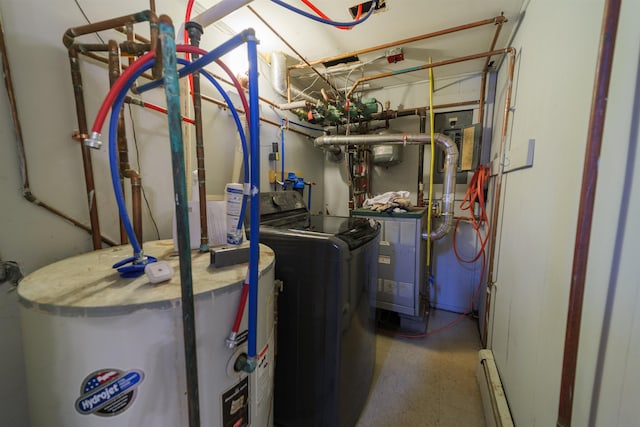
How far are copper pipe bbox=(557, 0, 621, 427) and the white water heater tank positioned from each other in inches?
32.7

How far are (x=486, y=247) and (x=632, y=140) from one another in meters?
1.86

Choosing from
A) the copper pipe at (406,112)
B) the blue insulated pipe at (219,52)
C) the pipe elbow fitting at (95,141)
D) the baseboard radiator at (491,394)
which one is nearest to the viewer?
the pipe elbow fitting at (95,141)

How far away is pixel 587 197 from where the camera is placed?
1.74 feet

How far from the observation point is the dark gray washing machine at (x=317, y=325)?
95 cm

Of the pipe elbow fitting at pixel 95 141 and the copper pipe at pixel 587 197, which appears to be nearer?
the pipe elbow fitting at pixel 95 141

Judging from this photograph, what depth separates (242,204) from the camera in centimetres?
81

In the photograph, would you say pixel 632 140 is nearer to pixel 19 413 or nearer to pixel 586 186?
pixel 586 186

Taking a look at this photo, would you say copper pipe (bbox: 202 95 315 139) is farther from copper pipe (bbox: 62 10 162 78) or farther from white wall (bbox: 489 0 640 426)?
white wall (bbox: 489 0 640 426)

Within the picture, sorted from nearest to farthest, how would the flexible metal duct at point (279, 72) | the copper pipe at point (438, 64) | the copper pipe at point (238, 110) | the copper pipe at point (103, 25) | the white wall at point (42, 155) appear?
the copper pipe at point (103, 25) < the white wall at point (42, 155) < the copper pipe at point (238, 110) < the copper pipe at point (438, 64) < the flexible metal duct at point (279, 72)

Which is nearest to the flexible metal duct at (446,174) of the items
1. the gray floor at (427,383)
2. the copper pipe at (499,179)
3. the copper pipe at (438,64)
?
the copper pipe at (499,179)

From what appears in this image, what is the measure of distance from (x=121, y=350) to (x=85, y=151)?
84cm

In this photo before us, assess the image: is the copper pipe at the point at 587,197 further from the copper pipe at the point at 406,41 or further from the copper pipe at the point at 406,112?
the copper pipe at the point at 406,112

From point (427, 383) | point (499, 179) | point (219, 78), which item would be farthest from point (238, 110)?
point (427, 383)

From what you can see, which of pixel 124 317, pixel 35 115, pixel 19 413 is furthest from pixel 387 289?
pixel 35 115
